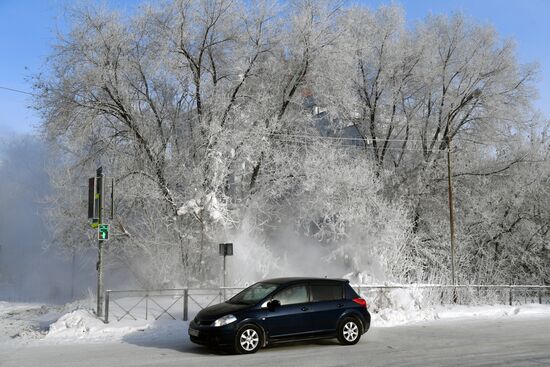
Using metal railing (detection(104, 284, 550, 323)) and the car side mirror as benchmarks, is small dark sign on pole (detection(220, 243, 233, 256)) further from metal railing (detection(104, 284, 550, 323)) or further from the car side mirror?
the car side mirror

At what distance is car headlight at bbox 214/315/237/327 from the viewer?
1052 cm

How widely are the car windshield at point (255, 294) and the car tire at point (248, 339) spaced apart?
0.62 m

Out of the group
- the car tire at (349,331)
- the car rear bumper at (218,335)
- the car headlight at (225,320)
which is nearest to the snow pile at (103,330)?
the car rear bumper at (218,335)

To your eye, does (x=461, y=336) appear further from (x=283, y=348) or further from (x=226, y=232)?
(x=226, y=232)

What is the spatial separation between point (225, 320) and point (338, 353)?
Answer: 2.38 m

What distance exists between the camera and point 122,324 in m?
14.4

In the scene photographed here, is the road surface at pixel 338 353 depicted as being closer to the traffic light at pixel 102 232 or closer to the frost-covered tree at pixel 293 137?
the traffic light at pixel 102 232

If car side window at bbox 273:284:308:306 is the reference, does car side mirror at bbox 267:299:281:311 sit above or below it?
below

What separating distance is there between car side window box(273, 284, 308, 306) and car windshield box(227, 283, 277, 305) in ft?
0.79

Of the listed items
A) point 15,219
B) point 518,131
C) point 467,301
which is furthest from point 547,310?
point 15,219

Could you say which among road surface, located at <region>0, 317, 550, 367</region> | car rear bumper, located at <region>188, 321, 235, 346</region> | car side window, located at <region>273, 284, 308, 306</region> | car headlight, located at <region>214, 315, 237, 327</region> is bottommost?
road surface, located at <region>0, 317, 550, 367</region>

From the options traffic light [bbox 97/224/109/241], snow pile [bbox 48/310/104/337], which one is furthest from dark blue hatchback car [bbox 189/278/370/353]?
traffic light [bbox 97/224/109/241]

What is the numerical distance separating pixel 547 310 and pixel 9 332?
1869 cm

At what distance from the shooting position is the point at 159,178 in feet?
75.3
